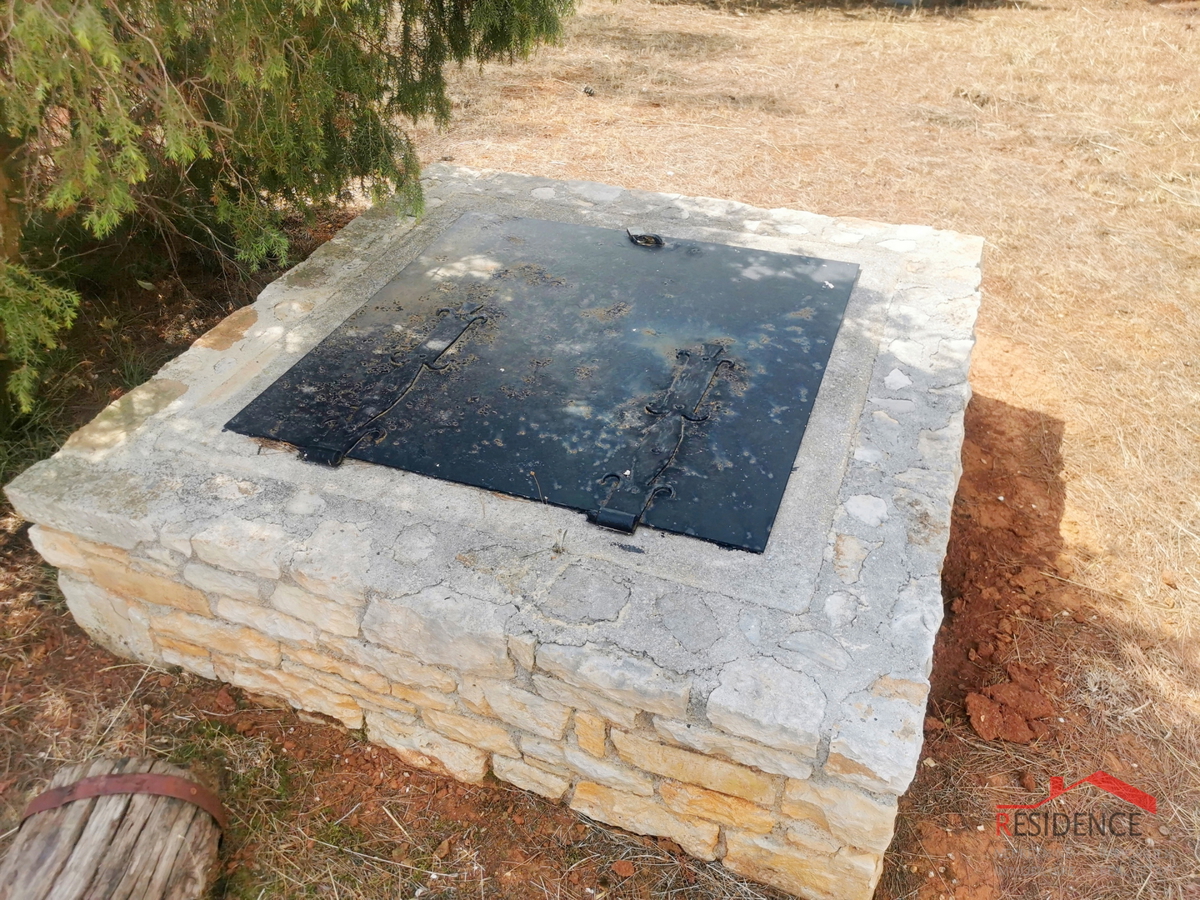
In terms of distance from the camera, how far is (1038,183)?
19.9ft

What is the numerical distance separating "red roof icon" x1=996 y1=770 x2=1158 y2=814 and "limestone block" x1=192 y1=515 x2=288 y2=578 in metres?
2.26

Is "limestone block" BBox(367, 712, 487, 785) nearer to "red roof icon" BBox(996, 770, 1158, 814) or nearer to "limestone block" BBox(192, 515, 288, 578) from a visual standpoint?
"limestone block" BBox(192, 515, 288, 578)

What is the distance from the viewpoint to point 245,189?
3.61m

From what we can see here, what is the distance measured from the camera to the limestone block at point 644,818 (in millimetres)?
2377

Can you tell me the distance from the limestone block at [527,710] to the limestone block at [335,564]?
1.48 feet

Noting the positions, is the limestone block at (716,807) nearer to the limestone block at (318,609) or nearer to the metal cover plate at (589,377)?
the metal cover plate at (589,377)

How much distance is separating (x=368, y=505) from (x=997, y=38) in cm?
898

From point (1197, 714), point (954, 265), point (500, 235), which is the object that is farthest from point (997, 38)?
point (1197, 714)

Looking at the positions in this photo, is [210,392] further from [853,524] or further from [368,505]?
[853,524]

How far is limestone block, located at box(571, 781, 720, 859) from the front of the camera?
2377mm

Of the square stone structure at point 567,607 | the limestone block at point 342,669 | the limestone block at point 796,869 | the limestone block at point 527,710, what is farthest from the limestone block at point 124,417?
the limestone block at point 796,869

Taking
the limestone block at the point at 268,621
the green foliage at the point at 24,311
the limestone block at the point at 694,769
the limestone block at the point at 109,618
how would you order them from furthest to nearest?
1. the limestone block at the point at 109,618
2. the limestone block at the point at 268,621
3. the green foliage at the point at 24,311
4. the limestone block at the point at 694,769

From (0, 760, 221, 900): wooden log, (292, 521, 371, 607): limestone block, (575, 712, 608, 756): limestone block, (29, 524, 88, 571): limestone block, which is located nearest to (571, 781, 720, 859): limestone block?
(575, 712, 608, 756): limestone block

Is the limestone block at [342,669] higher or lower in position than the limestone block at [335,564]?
lower
